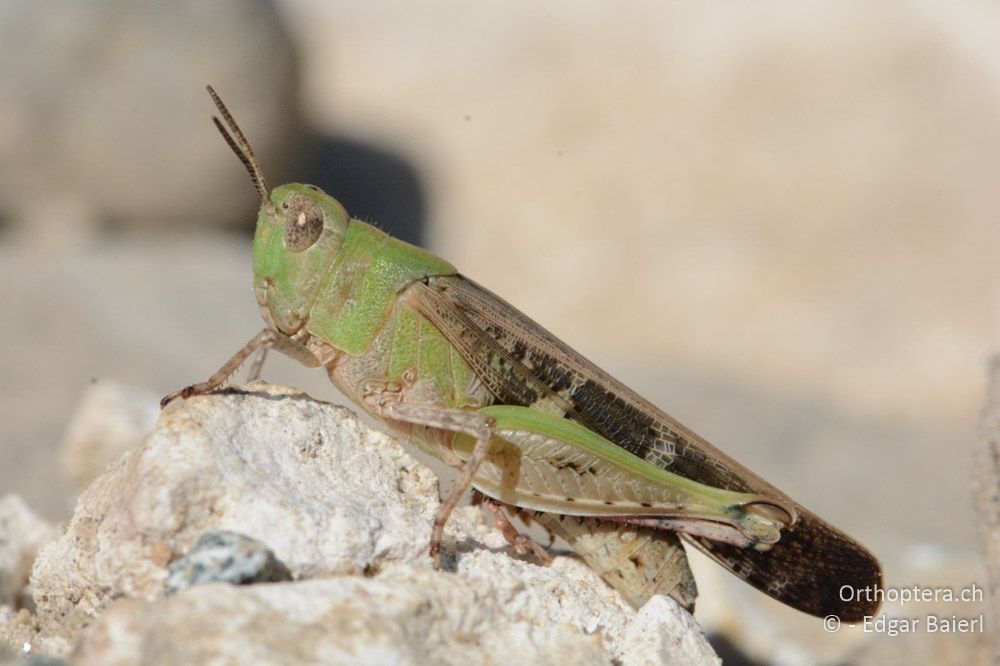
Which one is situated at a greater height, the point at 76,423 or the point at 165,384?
the point at 165,384

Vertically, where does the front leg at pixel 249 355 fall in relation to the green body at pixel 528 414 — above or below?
below

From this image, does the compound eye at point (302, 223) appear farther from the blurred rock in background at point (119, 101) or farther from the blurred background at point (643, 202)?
the blurred rock in background at point (119, 101)

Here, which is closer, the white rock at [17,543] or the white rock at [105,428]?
the white rock at [17,543]

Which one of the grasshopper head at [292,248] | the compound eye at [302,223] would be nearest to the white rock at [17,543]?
the grasshopper head at [292,248]

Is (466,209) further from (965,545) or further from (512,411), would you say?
(512,411)

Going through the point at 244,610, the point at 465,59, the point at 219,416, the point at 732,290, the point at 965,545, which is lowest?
the point at 244,610

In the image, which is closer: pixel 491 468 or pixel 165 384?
pixel 491 468

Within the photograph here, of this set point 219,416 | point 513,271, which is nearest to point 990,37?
point 513,271
